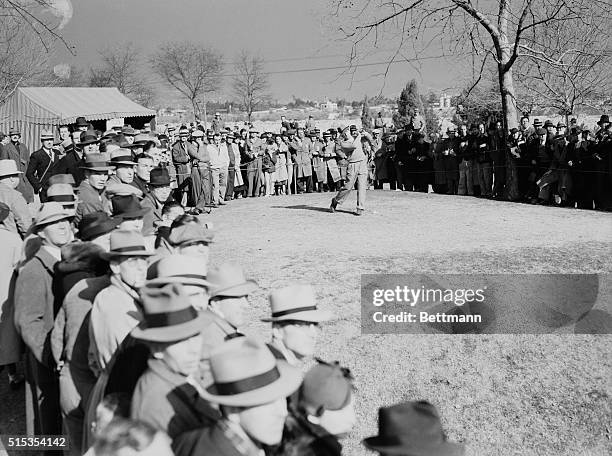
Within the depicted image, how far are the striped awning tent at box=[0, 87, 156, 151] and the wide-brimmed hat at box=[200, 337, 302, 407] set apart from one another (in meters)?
24.7

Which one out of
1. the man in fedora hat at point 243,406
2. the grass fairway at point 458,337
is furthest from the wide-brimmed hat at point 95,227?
the man in fedora hat at point 243,406

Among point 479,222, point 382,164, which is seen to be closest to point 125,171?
point 479,222

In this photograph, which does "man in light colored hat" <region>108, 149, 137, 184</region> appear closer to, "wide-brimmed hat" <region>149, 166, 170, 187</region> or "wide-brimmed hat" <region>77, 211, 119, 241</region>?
"wide-brimmed hat" <region>149, 166, 170, 187</region>

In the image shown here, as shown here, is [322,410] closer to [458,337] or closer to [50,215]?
[50,215]

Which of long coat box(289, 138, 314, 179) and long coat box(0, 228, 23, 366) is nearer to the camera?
long coat box(0, 228, 23, 366)

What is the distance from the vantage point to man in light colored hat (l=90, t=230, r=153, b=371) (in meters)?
3.89

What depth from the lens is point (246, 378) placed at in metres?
2.54

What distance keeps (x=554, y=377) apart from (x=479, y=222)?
6435 mm

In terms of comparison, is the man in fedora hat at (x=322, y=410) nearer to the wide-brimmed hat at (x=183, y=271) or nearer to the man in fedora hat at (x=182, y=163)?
the wide-brimmed hat at (x=183, y=271)

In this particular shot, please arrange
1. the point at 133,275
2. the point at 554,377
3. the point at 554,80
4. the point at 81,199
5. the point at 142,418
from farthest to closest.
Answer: the point at 554,80 < the point at 81,199 < the point at 554,377 < the point at 133,275 < the point at 142,418

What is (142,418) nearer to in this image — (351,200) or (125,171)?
(125,171)

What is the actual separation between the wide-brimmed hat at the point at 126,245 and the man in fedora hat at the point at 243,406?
5.67 feet

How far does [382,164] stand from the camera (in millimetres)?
20219

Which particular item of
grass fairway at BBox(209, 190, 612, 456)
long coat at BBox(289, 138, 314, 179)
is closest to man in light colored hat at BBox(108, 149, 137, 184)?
grass fairway at BBox(209, 190, 612, 456)
